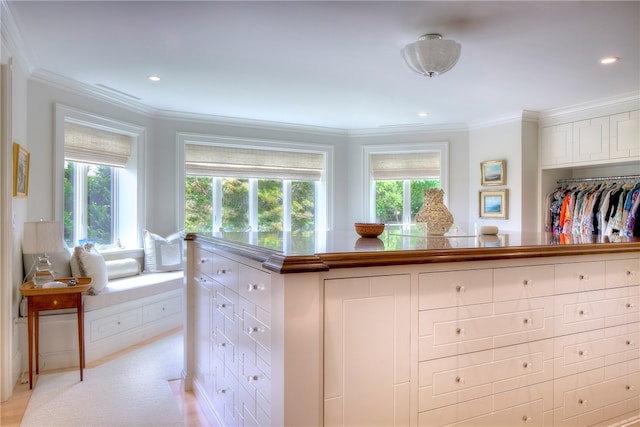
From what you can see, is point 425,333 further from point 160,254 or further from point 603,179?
point 603,179

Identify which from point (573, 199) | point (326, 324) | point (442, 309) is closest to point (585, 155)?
point (573, 199)

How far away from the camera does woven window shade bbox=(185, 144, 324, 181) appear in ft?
17.1

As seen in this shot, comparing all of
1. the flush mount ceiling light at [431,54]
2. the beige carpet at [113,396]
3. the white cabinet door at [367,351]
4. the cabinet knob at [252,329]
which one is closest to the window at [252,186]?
the beige carpet at [113,396]

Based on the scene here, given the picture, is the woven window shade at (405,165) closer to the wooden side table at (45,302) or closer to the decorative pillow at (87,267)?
the decorative pillow at (87,267)

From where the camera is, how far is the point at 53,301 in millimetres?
2877

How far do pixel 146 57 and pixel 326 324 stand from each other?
2766 millimetres

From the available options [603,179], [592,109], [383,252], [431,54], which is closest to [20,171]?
[383,252]

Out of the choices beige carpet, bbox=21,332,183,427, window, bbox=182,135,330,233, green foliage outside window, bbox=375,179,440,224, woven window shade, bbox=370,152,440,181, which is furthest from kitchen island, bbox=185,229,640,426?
green foliage outside window, bbox=375,179,440,224

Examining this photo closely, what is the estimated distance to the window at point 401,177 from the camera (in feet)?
19.3

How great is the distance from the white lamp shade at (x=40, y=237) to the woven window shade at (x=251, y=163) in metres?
2.37

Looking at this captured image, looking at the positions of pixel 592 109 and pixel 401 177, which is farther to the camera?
pixel 401 177

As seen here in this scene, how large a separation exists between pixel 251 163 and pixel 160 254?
5.57 ft

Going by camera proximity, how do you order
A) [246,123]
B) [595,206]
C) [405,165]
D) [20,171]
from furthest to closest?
1. [405,165]
2. [246,123]
3. [595,206]
4. [20,171]

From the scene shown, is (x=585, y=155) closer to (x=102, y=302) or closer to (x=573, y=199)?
(x=573, y=199)
